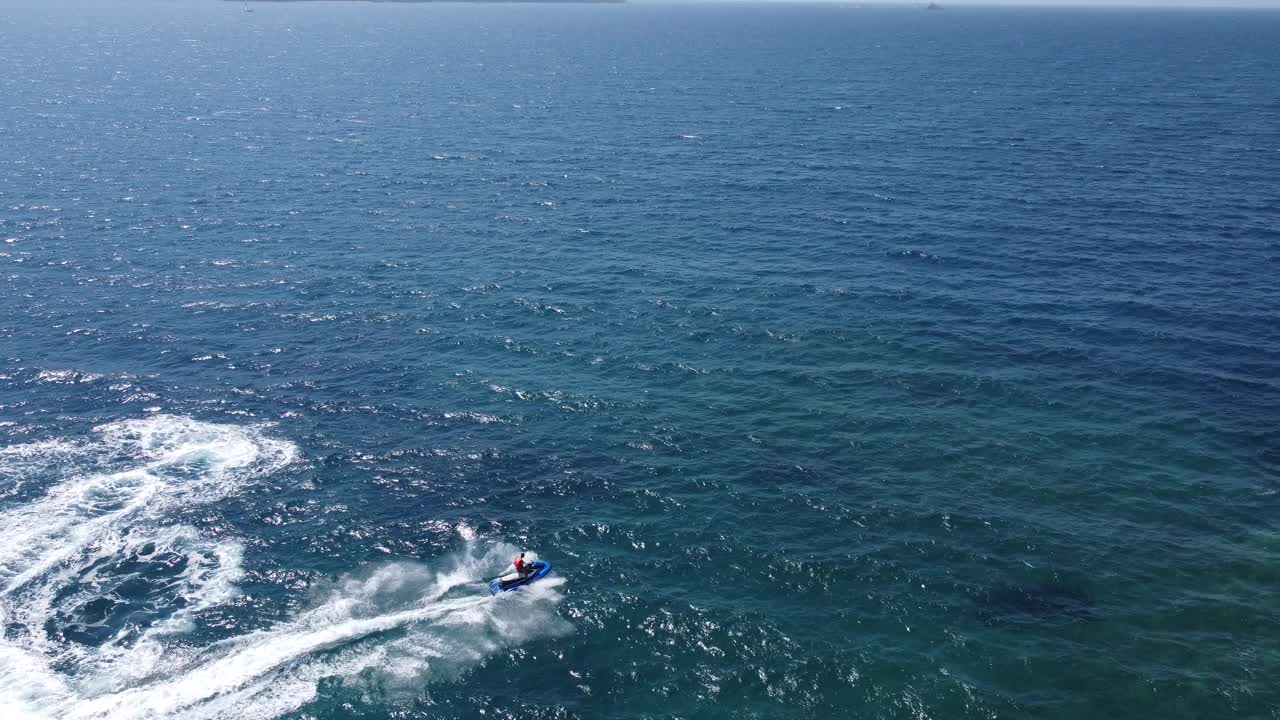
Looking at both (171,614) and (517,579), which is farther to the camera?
(517,579)

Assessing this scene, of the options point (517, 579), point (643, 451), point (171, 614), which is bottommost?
point (171, 614)

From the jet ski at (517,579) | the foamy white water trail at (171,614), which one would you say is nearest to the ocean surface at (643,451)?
the foamy white water trail at (171,614)

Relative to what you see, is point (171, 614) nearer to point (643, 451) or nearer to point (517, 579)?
point (517, 579)

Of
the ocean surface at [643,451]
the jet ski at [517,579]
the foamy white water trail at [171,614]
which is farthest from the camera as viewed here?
the jet ski at [517,579]

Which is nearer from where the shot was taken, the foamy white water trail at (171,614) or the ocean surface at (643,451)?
the foamy white water trail at (171,614)

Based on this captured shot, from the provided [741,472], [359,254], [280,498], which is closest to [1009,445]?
[741,472]

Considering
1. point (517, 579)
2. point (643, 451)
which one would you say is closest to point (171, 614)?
point (517, 579)

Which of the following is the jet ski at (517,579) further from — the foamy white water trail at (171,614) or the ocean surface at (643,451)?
the ocean surface at (643,451)
